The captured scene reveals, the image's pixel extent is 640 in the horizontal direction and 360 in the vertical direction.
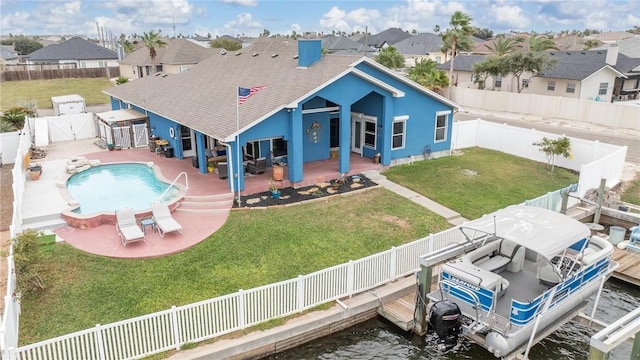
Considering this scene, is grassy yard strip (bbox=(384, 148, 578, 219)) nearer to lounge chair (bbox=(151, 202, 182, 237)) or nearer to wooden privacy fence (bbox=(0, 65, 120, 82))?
lounge chair (bbox=(151, 202, 182, 237))

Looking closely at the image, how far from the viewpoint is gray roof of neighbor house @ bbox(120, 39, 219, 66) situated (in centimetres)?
5762

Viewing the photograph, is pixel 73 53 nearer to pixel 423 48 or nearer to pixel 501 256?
pixel 423 48

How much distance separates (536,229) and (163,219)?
463 inches

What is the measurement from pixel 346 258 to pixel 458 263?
3789 mm

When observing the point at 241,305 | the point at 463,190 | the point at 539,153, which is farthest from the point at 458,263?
the point at 539,153

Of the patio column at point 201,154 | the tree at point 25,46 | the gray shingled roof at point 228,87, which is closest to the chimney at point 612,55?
the gray shingled roof at point 228,87

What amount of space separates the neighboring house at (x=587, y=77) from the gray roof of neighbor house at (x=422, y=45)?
3715 cm

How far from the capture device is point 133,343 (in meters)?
9.81

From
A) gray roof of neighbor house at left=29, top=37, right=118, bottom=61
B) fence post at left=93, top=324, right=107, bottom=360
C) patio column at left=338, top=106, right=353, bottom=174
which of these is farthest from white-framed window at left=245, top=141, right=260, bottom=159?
gray roof of neighbor house at left=29, top=37, right=118, bottom=61

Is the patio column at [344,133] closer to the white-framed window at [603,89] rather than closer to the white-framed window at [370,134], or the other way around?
the white-framed window at [370,134]

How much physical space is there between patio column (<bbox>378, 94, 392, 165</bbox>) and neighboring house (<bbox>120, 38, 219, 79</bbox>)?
1581 inches

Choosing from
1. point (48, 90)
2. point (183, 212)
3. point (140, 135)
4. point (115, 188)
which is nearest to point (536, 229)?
point (183, 212)

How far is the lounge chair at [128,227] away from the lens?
14.5 metres

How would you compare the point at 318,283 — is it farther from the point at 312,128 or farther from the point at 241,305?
the point at 312,128
